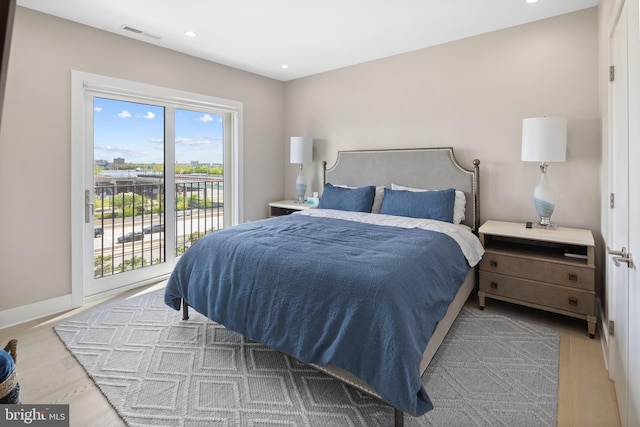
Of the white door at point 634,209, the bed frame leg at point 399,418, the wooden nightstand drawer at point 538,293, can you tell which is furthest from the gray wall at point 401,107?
the bed frame leg at point 399,418

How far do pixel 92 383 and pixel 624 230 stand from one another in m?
3.02

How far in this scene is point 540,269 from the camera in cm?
266

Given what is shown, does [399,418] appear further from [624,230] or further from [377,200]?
[377,200]

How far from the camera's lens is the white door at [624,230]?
1.41m

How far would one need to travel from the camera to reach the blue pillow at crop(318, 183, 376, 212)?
373 centimetres

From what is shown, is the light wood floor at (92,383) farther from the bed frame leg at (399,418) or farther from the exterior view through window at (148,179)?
the exterior view through window at (148,179)

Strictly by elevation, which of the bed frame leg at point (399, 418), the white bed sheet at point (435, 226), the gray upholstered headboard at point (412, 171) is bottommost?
the bed frame leg at point (399, 418)

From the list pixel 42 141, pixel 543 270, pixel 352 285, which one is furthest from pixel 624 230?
pixel 42 141

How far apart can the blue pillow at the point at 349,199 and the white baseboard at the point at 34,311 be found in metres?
2.67

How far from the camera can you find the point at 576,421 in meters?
1.68

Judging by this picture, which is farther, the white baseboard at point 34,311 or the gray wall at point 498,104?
the gray wall at point 498,104

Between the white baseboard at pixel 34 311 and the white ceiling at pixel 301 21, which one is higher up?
the white ceiling at pixel 301 21

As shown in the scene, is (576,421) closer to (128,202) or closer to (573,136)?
(573,136)

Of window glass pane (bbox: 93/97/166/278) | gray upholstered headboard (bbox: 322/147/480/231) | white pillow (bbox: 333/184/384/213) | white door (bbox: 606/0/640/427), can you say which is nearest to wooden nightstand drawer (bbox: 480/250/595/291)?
white door (bbox: 606/0/640/427)
